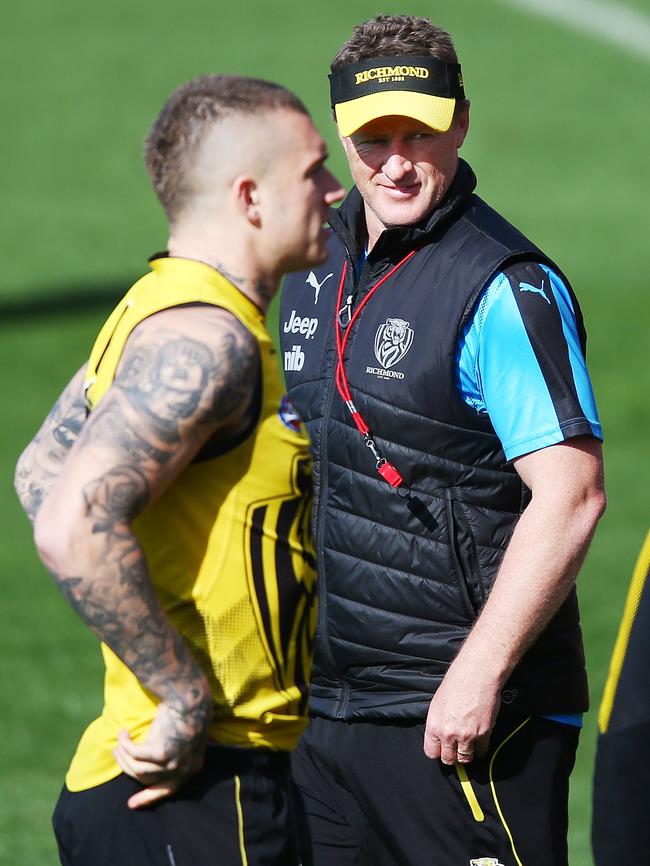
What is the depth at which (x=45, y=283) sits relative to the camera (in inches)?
678

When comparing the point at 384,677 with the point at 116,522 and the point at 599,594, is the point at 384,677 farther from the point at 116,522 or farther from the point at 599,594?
the point at 599,594

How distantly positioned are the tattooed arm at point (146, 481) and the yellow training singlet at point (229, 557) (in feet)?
0.28

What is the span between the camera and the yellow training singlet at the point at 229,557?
3.21 meters

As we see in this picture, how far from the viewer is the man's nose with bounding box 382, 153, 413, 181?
4168 mm

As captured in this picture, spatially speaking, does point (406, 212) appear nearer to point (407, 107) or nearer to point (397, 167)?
point (397, 167)

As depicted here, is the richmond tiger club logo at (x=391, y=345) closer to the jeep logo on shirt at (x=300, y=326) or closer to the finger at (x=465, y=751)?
the jeep logo on shirt at (x=300, y=326)

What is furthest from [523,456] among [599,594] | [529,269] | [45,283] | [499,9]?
[499,9]

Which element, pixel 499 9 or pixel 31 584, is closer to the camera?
pixel 31 584

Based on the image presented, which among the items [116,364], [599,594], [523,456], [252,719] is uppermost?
[116,364]

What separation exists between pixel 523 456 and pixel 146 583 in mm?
1122

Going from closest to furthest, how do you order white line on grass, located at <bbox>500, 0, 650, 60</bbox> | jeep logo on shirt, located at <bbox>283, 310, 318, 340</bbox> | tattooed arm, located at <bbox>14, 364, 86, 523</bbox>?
1. tattooed arm, located at <bbox>14, 364, 86, 523</bbox>
2. jeep logo on shirt, located at <bbox>283, 310, 318, 340</bbox>
3. white line on grass, located at <bbox>500, 0, 650, 60</bbox>

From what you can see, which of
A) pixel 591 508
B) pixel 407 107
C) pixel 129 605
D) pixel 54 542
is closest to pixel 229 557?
pixel 129 605

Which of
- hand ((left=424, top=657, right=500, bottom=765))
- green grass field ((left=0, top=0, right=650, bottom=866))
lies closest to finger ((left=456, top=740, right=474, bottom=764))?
hand ((left=424, top=657, right=500, bottom=765))

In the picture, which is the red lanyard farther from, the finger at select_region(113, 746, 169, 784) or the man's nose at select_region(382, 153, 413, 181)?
the finger at select_region(113, 746, 169, 784)
